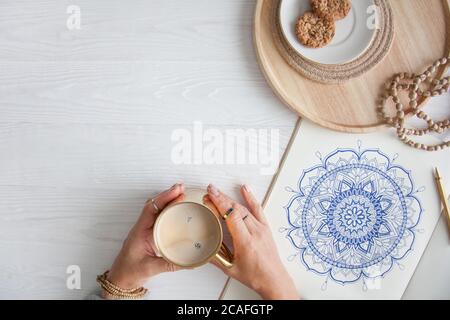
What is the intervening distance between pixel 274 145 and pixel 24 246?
498mm

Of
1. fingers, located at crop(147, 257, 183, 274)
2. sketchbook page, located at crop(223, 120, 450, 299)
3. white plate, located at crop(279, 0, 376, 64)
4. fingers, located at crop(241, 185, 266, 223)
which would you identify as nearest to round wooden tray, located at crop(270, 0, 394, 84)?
white plate, located at crop(279, 0, 376, 64)

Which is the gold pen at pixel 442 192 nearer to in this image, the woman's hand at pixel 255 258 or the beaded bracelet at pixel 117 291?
the woman's hand at pixel 255 258

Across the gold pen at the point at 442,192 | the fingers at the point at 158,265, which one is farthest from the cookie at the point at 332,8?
the fingers at the point at 158,265

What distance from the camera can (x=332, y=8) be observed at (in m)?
0.77

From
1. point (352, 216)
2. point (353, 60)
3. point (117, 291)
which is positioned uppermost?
point (353, 60)

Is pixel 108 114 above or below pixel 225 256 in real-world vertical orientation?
above

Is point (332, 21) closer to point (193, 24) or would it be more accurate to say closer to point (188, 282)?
point (193, 24)

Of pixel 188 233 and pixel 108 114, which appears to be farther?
pixel 108 114

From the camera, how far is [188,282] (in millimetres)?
841

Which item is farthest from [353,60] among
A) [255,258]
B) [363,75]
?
[255,258]

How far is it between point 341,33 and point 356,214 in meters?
0.32

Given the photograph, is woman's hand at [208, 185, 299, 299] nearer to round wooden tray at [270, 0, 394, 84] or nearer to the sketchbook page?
the sketchbook page

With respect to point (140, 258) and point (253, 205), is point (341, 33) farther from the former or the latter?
point (140, 258)

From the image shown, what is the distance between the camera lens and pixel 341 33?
785mm
